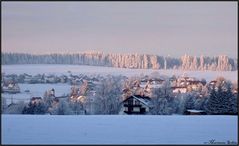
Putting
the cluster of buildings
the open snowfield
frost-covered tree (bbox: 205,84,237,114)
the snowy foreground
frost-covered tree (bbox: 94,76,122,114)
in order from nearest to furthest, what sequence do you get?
the snowy foreground, frost-covered tree (bbox: 205,84,237,114), frost-covered tree (bbox: 94,76,122,114), the cluster of buildings, the open snowfield

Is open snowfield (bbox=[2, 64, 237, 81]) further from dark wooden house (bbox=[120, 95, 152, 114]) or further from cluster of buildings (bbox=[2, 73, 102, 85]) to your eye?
dark wooden house (bbox=[120, 95, 152, 114])

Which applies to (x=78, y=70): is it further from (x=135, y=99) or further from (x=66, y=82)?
(x=135, y=99)

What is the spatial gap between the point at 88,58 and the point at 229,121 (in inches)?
2073

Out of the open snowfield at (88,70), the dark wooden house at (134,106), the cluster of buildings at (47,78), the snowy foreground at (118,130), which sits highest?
the open snowfield at (88,70)

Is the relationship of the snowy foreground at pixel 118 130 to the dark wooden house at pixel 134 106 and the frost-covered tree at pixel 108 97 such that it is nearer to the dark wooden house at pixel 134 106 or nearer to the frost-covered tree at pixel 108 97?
the dark wooden house at pixel 134 106

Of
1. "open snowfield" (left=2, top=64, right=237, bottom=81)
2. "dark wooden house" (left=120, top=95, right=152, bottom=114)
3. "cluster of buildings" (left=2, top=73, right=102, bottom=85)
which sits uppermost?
"open snowfield" (left=2, top=64, right=237, bottom=81)

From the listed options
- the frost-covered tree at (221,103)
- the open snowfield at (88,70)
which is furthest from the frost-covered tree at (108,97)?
the open snowfield at (88,70)

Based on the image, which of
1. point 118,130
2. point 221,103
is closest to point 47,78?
point 221,103

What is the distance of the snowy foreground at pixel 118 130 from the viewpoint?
921cm

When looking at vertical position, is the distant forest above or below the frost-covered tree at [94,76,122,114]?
above

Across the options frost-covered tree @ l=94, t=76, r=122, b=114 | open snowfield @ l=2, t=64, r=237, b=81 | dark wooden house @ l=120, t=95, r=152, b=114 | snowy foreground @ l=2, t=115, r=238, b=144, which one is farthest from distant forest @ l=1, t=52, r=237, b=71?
snowy foreground @ l=2, t=115, r=238, b=144

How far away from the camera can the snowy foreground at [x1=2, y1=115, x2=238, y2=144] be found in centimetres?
921

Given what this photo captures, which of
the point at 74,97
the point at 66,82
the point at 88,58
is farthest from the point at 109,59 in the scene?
the point at 74,97

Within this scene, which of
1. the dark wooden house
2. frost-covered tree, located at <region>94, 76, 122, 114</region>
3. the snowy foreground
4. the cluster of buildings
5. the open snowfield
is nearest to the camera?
the snowy foreground
